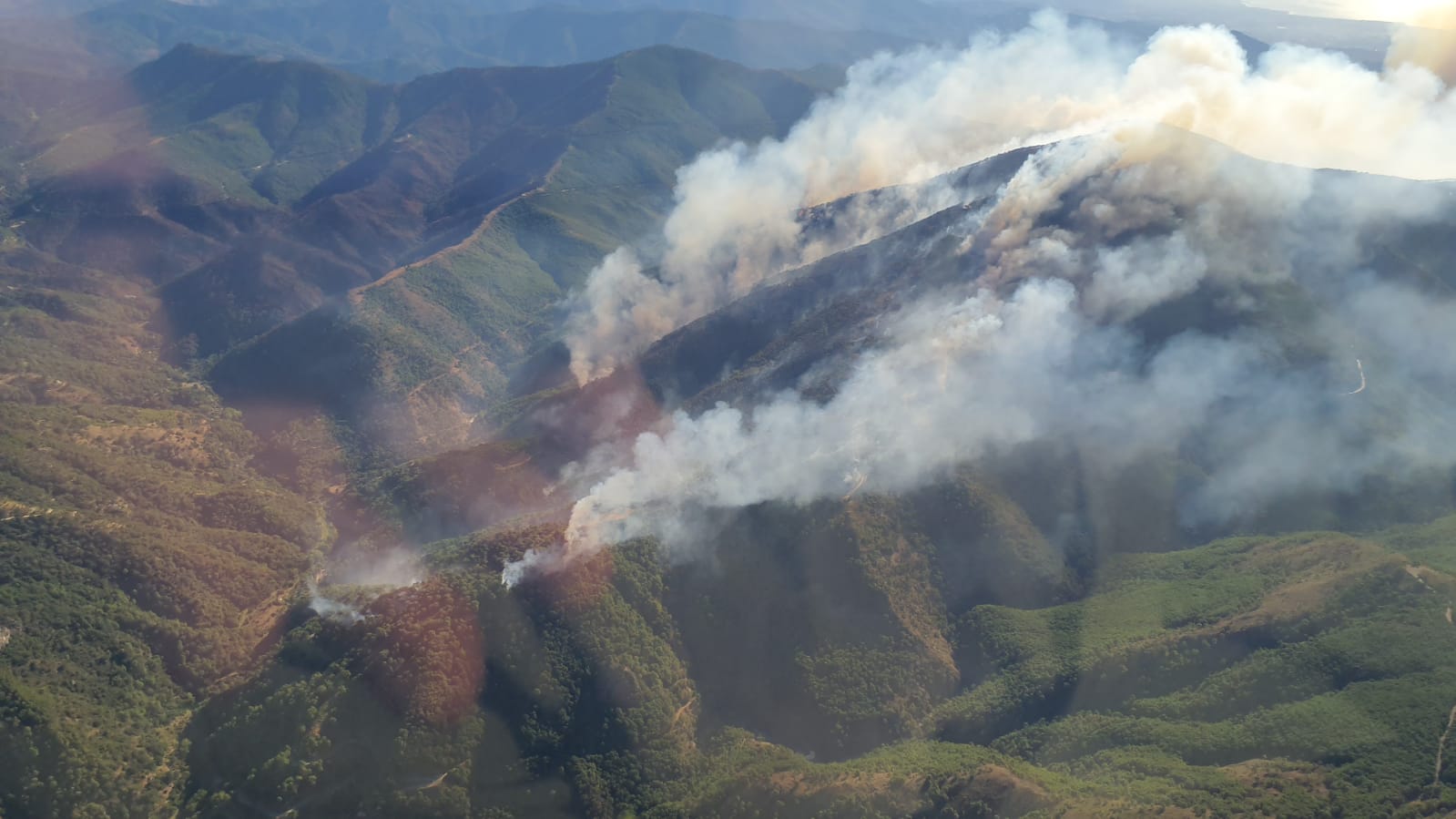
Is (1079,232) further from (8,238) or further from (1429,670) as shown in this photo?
(8,238)

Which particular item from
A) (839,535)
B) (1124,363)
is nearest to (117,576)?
(839,535)

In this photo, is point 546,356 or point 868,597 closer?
point 868,597

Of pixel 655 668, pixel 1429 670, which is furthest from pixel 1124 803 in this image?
pixel 655 668

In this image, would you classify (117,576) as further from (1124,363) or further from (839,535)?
(1124,363)

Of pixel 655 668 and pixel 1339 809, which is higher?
pixel 1339 809

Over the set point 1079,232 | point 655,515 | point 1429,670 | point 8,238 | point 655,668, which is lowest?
point 8,238

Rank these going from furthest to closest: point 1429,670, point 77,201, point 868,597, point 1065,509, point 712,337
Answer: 1. point 77,201
2. point 712,337
3. point 1065,509
4. point 868,597
5. point 1429,670

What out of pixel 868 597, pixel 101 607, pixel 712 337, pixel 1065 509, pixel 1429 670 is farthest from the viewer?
pixel 712 337

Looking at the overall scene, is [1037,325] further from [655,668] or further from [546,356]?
[546,356]

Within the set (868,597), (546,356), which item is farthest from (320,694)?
(546,356)
